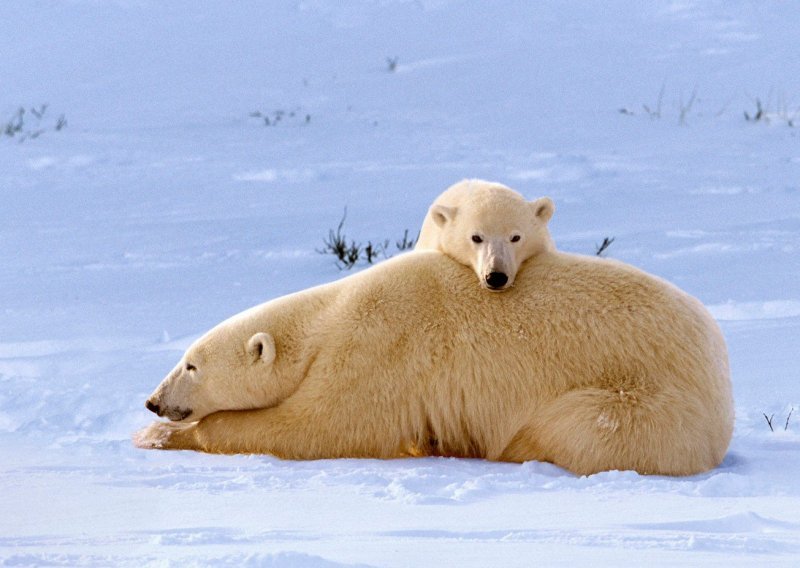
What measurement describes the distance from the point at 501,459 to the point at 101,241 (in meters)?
4.61

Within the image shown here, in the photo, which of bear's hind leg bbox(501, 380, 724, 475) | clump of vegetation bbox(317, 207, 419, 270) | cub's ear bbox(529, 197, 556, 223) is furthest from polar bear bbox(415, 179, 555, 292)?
clump of vegetation bbox(317, 207, 419, 270)

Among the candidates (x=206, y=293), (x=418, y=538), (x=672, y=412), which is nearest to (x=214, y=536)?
(x=418, y=538)

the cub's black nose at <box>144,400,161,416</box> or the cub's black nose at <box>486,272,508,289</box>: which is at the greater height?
the cub's black nose at <box>486,272,508,289</box>

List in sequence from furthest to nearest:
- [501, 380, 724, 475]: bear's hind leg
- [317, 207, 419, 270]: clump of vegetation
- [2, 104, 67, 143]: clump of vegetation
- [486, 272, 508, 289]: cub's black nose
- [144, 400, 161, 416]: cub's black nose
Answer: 1. [2, 104, 67, 143]: clump of vegetation
2. [317, 207, 419, 270]: clump of vegetation
3. [144, 400, 161, 416]: cub's black nose
4. [486, 272, 508, 289]: cub's black nose
5. [501, 380, 724, 475]: bear's hind leg

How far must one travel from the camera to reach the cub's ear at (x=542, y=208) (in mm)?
5293

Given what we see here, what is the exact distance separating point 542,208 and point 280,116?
298 inches

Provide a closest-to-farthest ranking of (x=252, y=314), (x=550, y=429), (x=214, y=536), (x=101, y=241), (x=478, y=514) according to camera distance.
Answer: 1. (x=214, y=536)
2. (x=478, y=514)
3. (x=550, y=429)
4. (x=252, y=314)
5. (x=101, y=241)

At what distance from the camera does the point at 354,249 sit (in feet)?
25.6

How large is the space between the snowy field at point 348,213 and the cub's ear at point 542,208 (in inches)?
→ 44.7

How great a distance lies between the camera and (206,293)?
7.34 meters

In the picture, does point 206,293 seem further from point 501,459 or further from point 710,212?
point 710,212

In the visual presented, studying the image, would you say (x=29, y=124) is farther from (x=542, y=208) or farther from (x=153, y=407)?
(x=542, y=208)

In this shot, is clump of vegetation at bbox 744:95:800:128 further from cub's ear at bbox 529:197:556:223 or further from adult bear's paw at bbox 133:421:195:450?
adult bear's paw at bbox 133:421:195:450

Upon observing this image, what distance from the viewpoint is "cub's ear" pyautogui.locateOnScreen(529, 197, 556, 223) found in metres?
5.29
